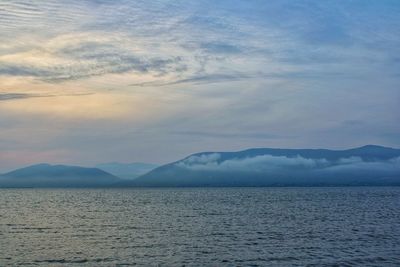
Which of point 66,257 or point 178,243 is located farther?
point 178,243

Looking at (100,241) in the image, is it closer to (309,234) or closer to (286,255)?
(286,255)

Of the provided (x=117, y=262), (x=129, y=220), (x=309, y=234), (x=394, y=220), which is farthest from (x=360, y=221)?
(x=117, y=262)

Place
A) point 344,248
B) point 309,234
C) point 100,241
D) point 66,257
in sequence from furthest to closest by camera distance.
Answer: point 309,234
point 100,241
point 344,248
point 66,257

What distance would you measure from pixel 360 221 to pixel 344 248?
106 feet

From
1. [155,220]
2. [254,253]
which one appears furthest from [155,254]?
[155,220]

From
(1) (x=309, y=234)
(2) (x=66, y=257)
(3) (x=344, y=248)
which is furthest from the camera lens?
→ (1) (x=309, y=234)

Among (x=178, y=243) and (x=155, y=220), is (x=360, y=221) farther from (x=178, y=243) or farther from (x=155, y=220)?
(x=178, y=243)

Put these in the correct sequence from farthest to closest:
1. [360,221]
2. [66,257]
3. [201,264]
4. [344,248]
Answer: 1. [360,221]
2. [344,248]
3. [66,257]
4. [201,264]

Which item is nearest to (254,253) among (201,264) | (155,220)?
(201,264)

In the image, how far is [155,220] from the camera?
87.6 metres

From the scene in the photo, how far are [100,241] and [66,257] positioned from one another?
426 inches

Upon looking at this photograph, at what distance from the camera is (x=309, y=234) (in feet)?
219

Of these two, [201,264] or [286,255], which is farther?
[286,255]

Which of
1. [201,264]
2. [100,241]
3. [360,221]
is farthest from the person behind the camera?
[360,221]
